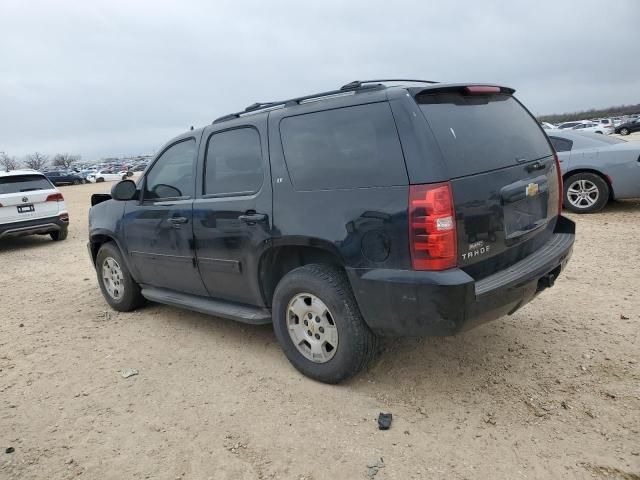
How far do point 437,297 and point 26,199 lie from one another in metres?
9.81

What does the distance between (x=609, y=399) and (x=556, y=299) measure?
178 cm

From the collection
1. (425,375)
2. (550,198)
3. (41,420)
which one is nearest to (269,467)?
(425,375)

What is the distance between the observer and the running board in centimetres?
371

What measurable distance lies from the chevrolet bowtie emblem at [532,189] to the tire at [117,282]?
3921mm

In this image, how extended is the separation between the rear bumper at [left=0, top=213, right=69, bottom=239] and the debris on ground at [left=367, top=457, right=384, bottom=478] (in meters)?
9.56

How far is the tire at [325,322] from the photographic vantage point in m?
3.08

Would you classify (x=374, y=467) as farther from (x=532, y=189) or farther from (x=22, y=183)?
(x=22, y=183)

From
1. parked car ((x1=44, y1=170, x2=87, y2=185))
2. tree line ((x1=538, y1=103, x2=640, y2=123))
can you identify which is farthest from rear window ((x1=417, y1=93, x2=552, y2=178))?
tree line ((x1=538, y1=103, x2=640, y2=123))

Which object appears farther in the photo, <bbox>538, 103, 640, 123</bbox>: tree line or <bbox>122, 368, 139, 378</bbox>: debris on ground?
<bbox>538, 103, 640, 123</bbox>: tree line

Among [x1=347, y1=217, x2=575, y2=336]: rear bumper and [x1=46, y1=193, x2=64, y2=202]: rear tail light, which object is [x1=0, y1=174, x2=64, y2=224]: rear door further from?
[x1=347, y1=217, x2=575, y2=336]: rear bumper

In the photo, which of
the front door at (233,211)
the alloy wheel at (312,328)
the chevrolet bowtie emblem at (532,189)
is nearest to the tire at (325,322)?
the alloy wheel at (312,328)

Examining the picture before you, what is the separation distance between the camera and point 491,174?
291 cm

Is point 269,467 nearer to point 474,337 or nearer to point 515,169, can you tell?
point 474,337

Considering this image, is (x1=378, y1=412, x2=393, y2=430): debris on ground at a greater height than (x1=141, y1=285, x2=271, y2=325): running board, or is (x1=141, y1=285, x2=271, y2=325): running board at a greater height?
(x1=141, y1=285, x2=271, y2=325): running board
